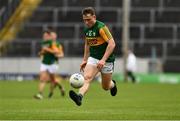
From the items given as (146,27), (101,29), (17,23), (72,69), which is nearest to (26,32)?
(17,23)

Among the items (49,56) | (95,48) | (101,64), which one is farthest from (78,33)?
(101,64)

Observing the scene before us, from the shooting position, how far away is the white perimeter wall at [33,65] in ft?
154

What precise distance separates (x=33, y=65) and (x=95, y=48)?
1206 inches

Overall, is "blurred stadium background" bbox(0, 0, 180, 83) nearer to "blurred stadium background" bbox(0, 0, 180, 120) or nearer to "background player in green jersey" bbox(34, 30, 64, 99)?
"blurred stadium background" bbox(0, 0, 180, 120)

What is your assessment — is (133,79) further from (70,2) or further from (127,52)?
(70,2)

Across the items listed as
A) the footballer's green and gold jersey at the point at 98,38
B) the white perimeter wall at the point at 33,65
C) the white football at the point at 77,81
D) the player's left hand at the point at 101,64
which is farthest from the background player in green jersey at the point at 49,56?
the white perimeter wall at the point at 33,65

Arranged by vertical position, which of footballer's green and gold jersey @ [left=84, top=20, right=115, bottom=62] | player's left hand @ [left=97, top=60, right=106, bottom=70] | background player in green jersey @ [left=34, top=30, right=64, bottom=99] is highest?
footballer's green and gold jersey @ [left=84, top=20, right=115, bottom=62]

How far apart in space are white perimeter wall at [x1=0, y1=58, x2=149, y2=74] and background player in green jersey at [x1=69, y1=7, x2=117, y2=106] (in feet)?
96.9

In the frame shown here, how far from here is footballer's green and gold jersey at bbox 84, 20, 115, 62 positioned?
55.0 feet

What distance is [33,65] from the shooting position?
4747 centimetres

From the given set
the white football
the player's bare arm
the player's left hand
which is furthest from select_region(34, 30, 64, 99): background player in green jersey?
the player's left hand

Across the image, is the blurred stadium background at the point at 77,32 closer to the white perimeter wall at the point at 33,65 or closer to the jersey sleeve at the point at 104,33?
the white perimeter wall at the point at 33,65

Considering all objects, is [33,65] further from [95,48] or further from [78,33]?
[95,48]

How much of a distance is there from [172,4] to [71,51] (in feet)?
25.0
